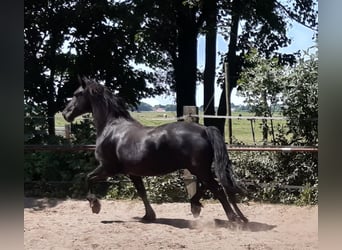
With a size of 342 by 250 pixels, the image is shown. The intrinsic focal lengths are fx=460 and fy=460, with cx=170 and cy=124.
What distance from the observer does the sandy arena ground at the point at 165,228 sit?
391 cm

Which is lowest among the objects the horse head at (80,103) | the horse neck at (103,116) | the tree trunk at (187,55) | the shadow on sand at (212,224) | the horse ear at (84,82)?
the shadow on sand at (212,224)

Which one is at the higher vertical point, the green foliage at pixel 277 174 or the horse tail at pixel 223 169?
the horse tail at pixel 223 169

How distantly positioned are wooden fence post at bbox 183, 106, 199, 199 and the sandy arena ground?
24cm

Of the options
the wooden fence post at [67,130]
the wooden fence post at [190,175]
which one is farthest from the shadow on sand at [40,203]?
the wooden fence post at [190,175]

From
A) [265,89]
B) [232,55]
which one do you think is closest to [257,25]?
[232,55]

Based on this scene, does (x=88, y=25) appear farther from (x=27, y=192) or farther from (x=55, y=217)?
(x=55, y=217)

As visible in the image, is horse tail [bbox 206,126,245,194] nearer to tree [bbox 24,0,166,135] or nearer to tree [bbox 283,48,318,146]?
tree [bbox 283,48,318,146]

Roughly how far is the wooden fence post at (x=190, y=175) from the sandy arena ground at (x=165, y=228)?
0.24 metres

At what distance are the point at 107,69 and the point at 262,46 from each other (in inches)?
133

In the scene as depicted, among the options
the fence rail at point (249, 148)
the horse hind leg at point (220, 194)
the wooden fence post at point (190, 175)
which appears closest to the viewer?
the horse hind leg at point (220, 194)

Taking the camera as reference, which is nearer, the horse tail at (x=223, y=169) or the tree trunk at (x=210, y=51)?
the horse tail at (x=223, y=169)

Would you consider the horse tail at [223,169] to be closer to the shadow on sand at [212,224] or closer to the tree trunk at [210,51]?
the shadow on sand at [212,224]

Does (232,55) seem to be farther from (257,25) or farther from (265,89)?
(265,89)

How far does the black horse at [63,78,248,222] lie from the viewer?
4.39 metres
